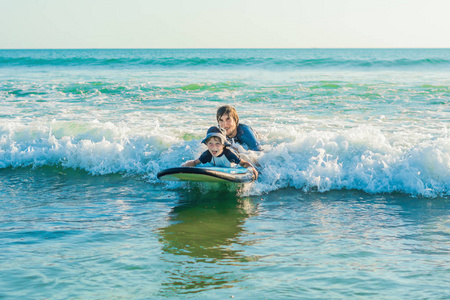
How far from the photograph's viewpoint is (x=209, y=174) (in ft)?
21.5

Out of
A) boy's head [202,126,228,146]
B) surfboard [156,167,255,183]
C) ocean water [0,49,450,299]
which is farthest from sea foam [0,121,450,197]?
boy's head [202,126,228,146]

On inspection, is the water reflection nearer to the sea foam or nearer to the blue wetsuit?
the blue wetsuit

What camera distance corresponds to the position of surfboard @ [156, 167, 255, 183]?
651 centimetres

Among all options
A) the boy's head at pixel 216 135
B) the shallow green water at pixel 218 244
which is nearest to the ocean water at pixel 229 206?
the shallow green water at pixel 218 244

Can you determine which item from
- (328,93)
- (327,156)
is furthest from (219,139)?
(328,93)

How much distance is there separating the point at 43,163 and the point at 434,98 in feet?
37.4

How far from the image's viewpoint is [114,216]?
20.1ft

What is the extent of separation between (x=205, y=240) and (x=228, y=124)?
2.86m

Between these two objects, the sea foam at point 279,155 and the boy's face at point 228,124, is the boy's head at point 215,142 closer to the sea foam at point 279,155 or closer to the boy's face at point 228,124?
the boy's face at point 228,124

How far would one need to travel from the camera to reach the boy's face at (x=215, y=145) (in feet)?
22.5

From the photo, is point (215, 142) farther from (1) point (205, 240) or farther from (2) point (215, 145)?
(1) point (205, 240)

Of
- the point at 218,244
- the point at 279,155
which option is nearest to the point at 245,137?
the point at 279,155

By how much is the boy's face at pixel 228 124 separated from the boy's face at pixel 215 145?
0.84 m

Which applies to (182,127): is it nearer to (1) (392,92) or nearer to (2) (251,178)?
(2) (251,178)
